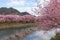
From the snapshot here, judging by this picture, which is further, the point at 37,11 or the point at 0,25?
the point at 0,25

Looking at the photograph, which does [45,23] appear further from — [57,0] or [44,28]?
[57,0]

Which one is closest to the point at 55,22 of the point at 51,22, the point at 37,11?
the point at 51,22

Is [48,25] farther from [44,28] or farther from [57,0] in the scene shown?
[57,0]

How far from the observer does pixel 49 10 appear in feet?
47.8

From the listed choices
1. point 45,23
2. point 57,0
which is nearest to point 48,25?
point 45,23

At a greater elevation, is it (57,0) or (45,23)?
(57,0)

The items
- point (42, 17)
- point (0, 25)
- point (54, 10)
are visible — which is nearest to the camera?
point (54, 10)

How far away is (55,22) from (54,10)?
0.78m

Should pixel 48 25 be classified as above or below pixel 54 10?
below

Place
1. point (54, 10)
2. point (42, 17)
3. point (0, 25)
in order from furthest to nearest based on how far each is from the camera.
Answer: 1. point (0, 25)
2. point (42, 17)
3. point (54, 10)

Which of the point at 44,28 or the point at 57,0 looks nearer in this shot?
the point at 57,0

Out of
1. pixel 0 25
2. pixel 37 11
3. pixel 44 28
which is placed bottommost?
pixel 0 25

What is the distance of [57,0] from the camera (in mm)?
14531

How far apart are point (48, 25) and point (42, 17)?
0.58 metres
